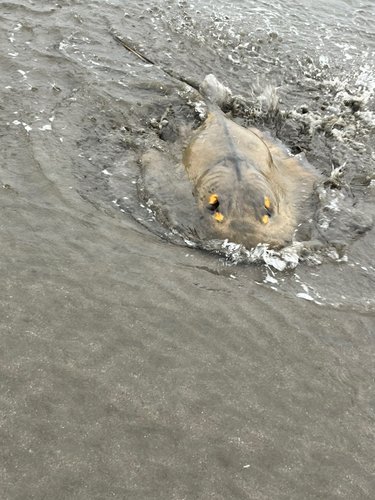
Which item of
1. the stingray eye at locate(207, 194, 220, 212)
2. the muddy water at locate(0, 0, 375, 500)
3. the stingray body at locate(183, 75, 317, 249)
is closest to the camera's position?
the muddy water at locate(0, 0, 375, 500)

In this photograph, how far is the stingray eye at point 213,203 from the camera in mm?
5269

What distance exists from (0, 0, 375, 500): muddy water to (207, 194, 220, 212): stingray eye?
2.03ft

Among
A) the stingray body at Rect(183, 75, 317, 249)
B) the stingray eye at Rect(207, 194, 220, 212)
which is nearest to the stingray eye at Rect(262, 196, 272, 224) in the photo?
the stingray body at Rect(183, 75, 317, 249)

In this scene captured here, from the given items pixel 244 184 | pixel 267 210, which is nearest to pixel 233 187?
pixel 244 184

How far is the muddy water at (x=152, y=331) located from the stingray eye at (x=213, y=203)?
619 mm

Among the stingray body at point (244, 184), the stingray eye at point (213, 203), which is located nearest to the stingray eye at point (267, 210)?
the stingray body at point (244, 184)

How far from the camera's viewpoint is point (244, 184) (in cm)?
527

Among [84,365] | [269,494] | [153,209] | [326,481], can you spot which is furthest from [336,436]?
[153,209]

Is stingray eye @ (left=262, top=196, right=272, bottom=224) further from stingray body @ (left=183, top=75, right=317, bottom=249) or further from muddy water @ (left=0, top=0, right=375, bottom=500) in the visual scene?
muddy water @ (left=0, top=0, right=375, bottom=500)

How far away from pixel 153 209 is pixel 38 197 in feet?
4.52

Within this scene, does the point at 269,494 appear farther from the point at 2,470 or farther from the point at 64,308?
the point at 64,308

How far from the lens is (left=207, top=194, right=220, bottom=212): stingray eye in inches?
207

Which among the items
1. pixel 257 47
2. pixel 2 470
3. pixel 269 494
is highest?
pixel 257 47

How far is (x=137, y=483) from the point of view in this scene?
119 inches
